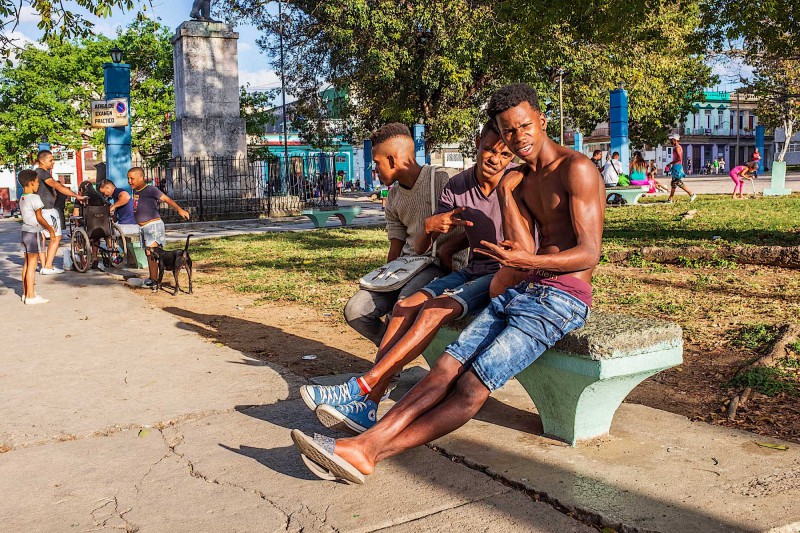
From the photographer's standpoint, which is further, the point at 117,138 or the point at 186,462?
the point at 117,138

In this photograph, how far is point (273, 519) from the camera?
3037 millimetres

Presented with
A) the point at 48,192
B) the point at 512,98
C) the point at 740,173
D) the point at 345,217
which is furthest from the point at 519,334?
the point at 740,173

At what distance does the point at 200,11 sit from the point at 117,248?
13372 millimetres

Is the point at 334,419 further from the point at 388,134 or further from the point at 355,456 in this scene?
the point at 388,134

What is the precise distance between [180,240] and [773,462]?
49.4 feet

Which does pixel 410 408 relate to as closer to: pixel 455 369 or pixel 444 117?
pixel 455 369

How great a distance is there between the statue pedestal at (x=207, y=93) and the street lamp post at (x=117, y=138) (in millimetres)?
9165

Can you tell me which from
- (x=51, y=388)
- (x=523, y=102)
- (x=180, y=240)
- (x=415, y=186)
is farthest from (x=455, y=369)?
(x=180, y=240)

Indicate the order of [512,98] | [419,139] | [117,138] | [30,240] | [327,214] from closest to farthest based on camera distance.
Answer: [512,98]
[30,240]
[117,138]
[327,214]
[419,139]

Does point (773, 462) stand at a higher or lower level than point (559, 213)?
lower

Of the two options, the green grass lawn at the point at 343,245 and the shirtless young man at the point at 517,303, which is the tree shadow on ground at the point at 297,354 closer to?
the shirtless young man at the point at 517,303

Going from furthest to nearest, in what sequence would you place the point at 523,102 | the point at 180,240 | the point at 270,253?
the point at 180,240 < the point at 270,253 < the point at 523,102

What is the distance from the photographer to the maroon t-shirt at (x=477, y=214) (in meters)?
4.21

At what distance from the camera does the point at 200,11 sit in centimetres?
2331
